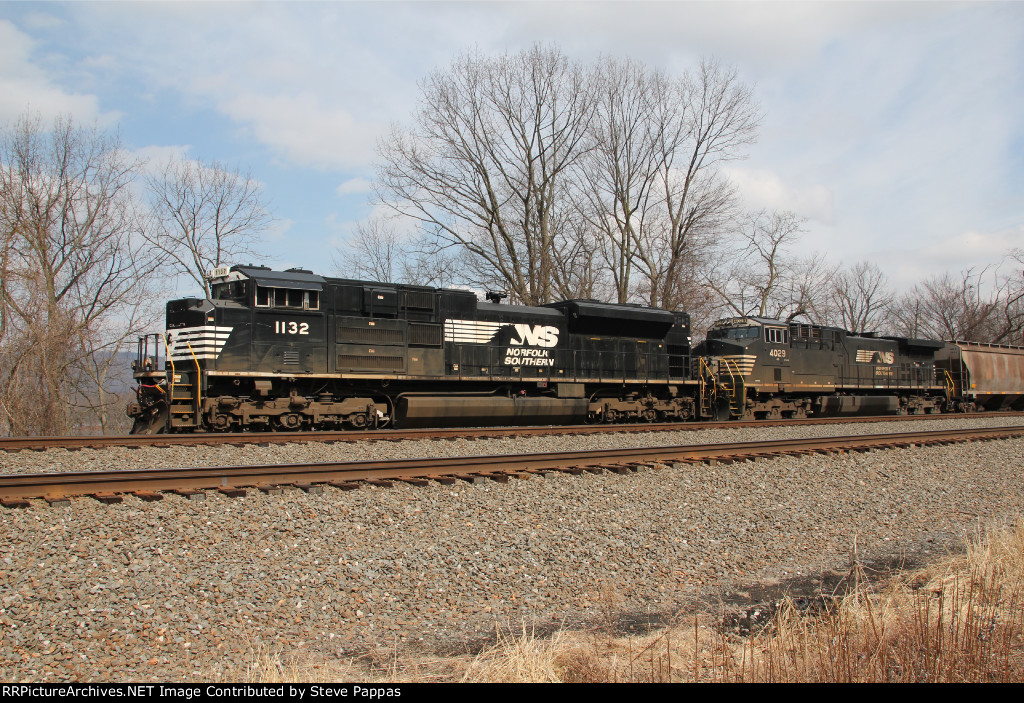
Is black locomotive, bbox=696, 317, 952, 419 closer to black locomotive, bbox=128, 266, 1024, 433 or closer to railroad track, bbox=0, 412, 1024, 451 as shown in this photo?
black locomotive, bbox=128, 266, 1024, 433

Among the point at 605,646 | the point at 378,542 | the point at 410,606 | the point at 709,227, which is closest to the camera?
the point at 605,646

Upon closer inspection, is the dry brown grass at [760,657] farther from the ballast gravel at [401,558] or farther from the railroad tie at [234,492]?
the railroad tie at [234,492]

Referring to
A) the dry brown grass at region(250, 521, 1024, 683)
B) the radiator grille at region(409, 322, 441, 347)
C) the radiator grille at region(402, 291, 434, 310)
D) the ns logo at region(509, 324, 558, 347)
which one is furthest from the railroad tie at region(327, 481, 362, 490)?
the ns logo at region(509, 324, 558, 347)

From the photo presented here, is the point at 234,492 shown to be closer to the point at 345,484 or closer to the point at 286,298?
the point at 345,484

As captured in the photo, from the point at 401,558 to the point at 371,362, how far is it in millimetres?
9467

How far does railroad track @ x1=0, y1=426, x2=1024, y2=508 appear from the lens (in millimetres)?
6363

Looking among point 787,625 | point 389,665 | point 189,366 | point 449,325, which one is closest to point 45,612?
point 389,665

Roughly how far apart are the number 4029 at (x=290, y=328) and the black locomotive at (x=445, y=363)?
0.03 m

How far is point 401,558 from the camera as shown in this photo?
5609 millimetres

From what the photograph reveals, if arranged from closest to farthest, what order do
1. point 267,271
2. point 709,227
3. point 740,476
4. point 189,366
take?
point 740,476 → point 189,366 → point 267,271 → point 709,227

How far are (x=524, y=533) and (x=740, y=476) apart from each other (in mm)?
4094

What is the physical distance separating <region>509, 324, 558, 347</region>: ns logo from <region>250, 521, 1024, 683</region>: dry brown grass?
40.0 ft

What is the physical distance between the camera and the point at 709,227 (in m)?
33.2
